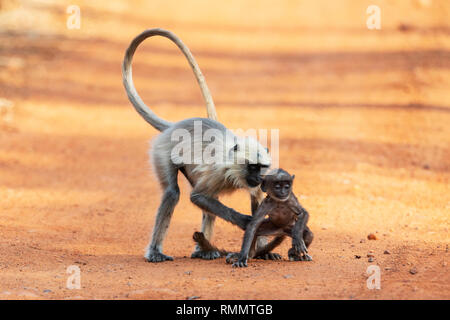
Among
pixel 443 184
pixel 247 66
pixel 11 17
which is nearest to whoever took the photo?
pixel 443 184

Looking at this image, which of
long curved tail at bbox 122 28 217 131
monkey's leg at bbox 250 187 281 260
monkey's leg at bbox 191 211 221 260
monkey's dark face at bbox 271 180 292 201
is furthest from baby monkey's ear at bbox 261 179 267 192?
long curved tail at bbox 122 28 217 131

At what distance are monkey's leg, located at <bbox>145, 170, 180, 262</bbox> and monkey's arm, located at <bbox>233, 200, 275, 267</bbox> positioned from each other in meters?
1.03

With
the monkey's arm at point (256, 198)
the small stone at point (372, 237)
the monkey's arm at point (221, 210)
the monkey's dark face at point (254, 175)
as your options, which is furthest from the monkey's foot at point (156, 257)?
the small stone at point (372, 237)

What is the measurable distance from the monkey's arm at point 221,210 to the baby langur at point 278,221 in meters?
0.09

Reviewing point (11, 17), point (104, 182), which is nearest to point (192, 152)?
point (104, 182)

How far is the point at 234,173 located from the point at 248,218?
490mm

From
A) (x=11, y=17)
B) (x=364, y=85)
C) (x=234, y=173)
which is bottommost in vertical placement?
(x=234, y=173)

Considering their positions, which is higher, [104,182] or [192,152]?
[192,152]

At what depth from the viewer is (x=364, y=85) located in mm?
17141

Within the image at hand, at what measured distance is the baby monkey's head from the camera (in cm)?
653

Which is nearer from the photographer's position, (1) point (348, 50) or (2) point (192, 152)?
(2) point (192, 152)

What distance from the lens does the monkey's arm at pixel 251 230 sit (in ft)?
21.6

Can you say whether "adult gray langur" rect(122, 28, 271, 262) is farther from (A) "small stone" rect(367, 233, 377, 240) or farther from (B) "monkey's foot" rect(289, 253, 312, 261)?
(A) "small stone" rect(367, 233, 377, 240)

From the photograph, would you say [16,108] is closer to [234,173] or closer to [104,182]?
[104,182]
